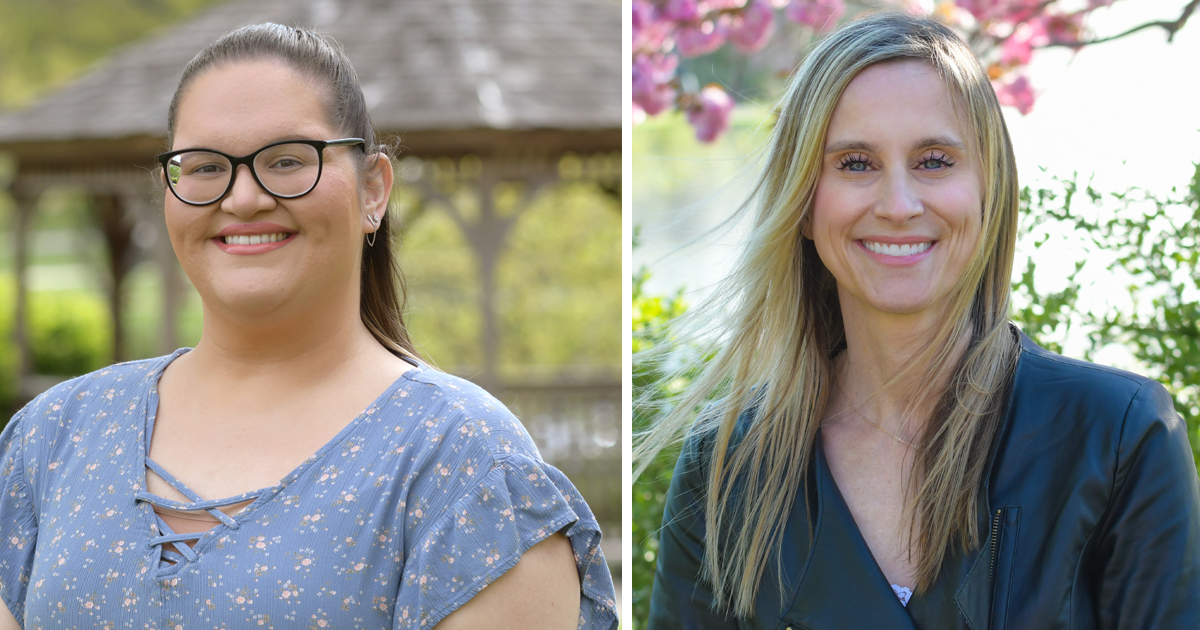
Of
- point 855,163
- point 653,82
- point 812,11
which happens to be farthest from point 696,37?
point 855,163

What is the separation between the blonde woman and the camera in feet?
6.08

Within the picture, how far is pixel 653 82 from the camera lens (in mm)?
4406

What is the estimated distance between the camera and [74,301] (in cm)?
1605

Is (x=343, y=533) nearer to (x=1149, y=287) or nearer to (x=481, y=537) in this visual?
(x=481, y=537)

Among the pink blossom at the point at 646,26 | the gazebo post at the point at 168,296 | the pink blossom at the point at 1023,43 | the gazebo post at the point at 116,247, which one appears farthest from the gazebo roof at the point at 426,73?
the pink blossom at the point at 1023,43

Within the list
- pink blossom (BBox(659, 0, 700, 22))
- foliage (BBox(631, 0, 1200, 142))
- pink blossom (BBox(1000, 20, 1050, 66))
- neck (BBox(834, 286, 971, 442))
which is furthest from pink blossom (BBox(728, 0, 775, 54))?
neck (BBox(834, 286, 971, 442))

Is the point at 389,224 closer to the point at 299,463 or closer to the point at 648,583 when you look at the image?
the point at 299,463

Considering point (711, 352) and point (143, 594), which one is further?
point (711, 352)

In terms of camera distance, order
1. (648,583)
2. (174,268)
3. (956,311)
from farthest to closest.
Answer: (174,268) → (648,583) → (956,311)

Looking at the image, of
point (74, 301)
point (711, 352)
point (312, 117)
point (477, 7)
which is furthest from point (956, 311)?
point (74, 301)

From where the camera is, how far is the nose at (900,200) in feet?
6.64

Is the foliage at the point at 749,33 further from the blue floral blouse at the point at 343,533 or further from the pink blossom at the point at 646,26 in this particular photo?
the blue floral blouse at the point at 343,533

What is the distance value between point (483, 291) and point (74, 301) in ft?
31.4

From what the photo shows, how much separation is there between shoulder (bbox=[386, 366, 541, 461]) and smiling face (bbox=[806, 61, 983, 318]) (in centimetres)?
77
